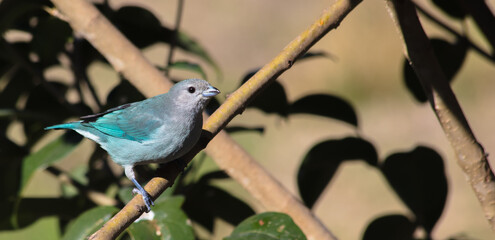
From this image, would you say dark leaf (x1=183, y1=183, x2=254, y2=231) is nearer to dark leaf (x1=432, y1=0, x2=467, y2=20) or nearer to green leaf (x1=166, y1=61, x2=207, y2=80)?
green leaf (x1=166, y1=61, x2=207, y2=80)

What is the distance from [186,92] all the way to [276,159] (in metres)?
3.78

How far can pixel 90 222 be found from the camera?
2152mm

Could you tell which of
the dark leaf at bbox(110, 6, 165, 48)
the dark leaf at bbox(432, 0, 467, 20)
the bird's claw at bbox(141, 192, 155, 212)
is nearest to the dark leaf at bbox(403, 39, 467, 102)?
the dark leaf at bbox(432, 0, 467, 20)

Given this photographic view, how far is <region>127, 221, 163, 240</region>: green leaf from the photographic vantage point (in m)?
2.01

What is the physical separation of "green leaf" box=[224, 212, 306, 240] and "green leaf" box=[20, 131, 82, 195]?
0.80 metres

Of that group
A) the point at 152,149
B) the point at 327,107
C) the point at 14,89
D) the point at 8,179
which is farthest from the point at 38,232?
the point at 327,107

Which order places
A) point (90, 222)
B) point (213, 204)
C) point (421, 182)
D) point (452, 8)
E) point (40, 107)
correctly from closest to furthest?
point (90, 222)
point (421, 182)
point (213, 204)
point (452, 8)
point (40, 107)

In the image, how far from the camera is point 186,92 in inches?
99.2

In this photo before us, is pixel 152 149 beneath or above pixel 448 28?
beneath

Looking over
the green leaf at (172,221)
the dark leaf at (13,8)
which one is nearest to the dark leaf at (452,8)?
the green leaf at (172,221)

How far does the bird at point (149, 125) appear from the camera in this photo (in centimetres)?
237

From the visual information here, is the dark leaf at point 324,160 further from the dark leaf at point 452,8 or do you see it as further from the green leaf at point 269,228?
the dark leaf at point 452,8

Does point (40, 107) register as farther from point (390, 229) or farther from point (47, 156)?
point (390, 229)

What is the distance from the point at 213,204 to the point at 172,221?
539mm
